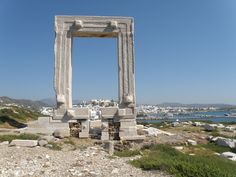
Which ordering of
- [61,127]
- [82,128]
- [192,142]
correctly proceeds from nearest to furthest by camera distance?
[192,142] < [61,127] < [82,128]

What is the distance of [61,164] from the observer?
1005cm

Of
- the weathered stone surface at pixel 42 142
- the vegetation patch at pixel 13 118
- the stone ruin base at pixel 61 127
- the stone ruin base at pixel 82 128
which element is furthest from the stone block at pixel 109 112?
the vegetation patch at pixel 13 118

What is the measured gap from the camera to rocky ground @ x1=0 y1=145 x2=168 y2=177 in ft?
29.4

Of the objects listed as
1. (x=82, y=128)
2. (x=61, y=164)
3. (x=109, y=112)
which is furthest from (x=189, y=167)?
(x=82, y=128)

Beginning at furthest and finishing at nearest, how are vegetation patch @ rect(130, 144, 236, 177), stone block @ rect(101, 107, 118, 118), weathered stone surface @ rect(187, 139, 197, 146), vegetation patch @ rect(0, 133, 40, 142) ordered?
1. stone block @ rect(101, 107, 118, 118)
2. weathered stone surface @ rect(187, 139, 197, 146)
3. vegetation patch @ rect(0, 133, 40, 142)
4. vegetation patch @ rect(130, 144, 236, 177)

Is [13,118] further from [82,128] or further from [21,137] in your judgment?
[21,137]

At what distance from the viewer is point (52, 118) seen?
54.5 feet

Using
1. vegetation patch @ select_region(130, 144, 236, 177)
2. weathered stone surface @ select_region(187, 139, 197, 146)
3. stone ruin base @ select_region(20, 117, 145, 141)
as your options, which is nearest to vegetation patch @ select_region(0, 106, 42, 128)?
stone ruin base @ select_region(20, 117, 145, 141)

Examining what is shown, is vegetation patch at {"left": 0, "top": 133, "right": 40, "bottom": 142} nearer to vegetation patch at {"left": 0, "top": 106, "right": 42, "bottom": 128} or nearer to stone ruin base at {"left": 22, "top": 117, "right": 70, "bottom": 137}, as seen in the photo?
stone ruin base at {"left": 22, "top": 117, "right": 70, "bottom": 137}

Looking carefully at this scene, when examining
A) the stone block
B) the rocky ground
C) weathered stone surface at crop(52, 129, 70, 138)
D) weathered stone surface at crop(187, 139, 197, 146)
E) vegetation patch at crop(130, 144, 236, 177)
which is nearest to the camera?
vegetation patch at crop(130, 144, 236, 177)

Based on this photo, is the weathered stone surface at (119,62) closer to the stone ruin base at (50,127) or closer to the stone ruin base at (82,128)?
the stone ruin base at (82,128)

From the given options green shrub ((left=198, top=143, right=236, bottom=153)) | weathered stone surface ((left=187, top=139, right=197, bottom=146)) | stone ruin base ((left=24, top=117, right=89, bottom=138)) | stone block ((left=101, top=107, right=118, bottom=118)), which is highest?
stone block ((left=101, top=107, right=118, bottom=118))

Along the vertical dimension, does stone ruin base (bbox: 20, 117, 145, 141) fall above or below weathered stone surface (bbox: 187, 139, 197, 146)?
above

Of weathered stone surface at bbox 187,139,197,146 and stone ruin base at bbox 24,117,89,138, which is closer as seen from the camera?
weathered stone surface at bbox 187,139,197,146
